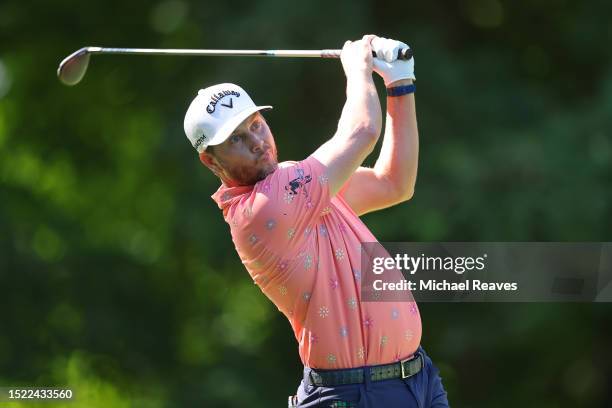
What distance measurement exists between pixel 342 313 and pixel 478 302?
462 centimetres

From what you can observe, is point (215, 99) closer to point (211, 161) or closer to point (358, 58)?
point (211, 161)

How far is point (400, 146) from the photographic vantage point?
3.72 meters

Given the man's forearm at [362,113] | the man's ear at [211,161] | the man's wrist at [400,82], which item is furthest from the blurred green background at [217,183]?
the man's forearm at [362,113]

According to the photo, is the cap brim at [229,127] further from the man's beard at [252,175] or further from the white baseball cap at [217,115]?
the man's beard at [252,175]

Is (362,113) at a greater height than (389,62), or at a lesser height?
lesser

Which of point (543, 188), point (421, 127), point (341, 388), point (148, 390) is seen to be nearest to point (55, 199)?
point (148, 390)

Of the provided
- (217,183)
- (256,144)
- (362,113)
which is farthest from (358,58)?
(217,183)

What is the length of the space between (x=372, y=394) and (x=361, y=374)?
6 centimetres

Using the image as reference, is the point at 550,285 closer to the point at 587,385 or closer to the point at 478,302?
the point at 478,302

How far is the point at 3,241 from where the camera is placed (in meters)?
8.76

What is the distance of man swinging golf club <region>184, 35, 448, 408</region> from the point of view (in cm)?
332

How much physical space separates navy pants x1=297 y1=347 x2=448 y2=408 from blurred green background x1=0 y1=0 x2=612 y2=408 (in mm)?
4016

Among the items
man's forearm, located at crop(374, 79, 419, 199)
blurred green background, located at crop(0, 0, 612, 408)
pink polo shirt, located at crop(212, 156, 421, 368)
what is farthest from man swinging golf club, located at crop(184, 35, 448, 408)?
blurred green background, located at crop(0, 0, 612, 408)

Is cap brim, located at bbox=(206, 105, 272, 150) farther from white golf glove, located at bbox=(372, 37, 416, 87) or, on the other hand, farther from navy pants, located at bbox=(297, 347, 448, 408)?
navy pants, located at bbox=(297, 347, 448, 408)
